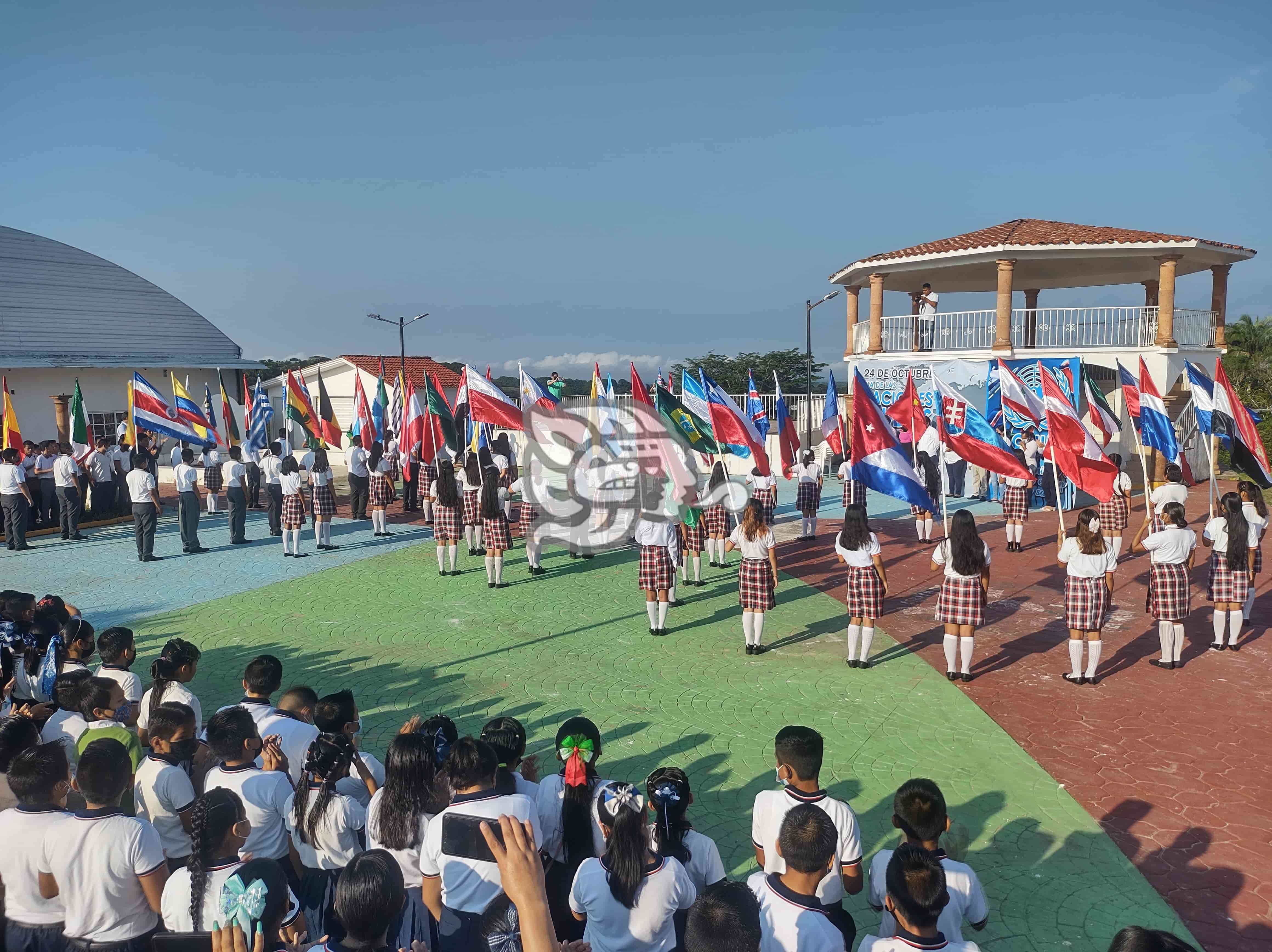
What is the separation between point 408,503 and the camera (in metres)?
19.0

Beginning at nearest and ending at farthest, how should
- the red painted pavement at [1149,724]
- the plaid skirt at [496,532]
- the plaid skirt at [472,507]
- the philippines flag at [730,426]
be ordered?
the red painted pavement at [1149,724] < the philippines flag at [730,426] < the plaid skirt at [496,532] < the plaid skirt at [472,507]

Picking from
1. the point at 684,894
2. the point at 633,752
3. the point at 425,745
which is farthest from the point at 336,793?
Answer: the point at 633,752

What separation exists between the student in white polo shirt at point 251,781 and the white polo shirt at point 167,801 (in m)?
0.12

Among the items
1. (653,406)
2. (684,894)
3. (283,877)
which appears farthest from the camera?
(653,406)

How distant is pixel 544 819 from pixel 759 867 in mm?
1636

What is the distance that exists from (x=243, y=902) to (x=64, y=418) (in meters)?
23.8

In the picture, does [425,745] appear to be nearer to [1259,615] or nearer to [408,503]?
[1259,615]

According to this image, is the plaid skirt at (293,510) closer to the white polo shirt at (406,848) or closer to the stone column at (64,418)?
the white polo shirt at (406,848)

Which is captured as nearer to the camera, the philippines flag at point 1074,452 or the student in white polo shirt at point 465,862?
the student in white polo shirt at point 465,862

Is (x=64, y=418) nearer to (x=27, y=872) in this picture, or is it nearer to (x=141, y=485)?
(x=141, y=485)

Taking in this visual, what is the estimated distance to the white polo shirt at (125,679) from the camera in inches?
220

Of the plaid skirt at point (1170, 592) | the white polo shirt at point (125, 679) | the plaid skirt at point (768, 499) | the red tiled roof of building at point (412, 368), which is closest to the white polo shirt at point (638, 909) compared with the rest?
the white polo shirt at point (125, 679)

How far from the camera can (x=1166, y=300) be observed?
19.3 meters

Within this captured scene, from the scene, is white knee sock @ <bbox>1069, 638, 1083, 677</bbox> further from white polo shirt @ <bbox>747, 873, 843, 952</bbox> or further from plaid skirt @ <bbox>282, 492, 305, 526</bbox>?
plaid skirt @ <bbox>282, 492, 305, 526</bbox>
